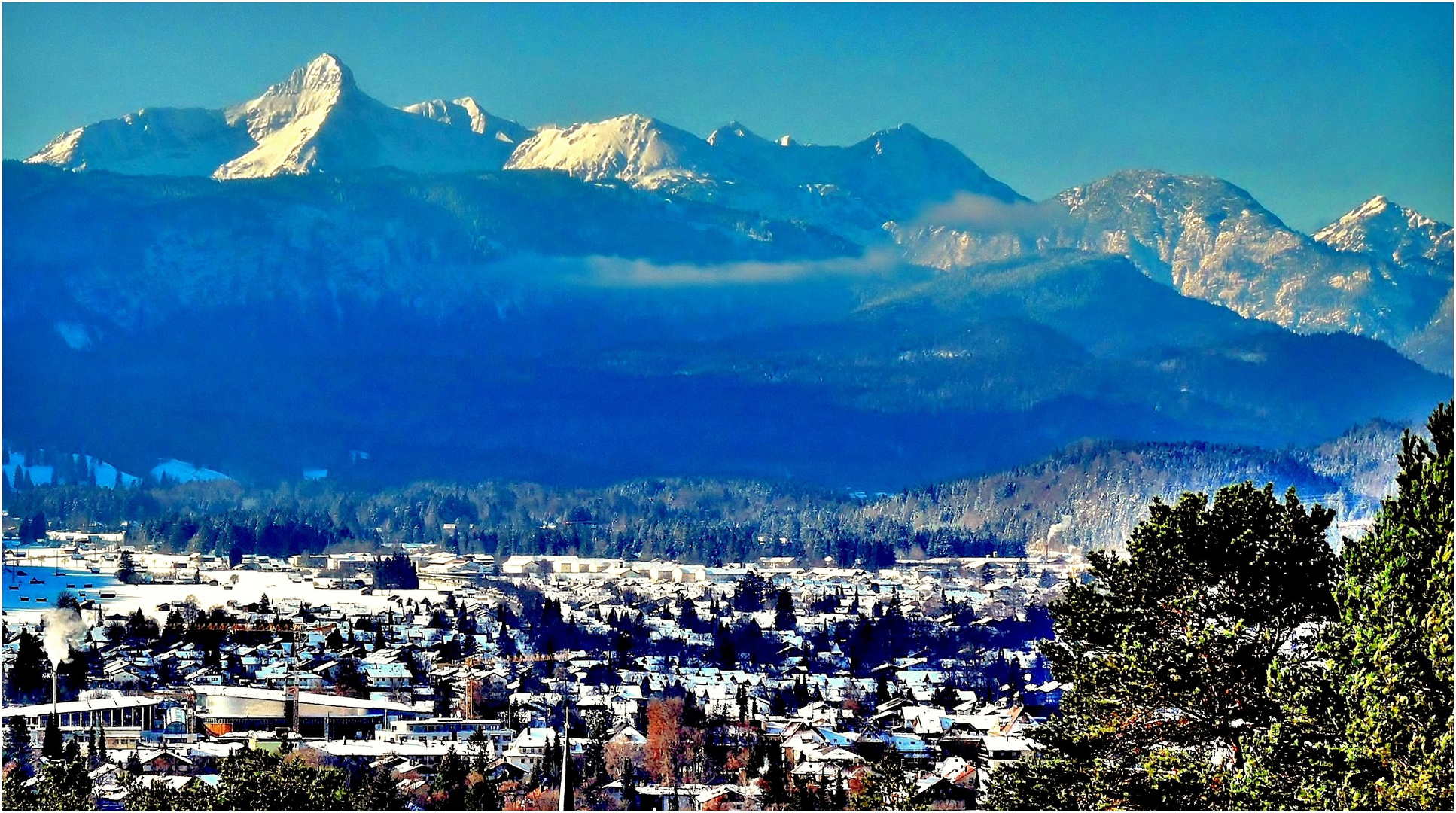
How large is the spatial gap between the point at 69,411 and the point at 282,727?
99629 millimetres

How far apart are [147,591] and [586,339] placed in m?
84.1

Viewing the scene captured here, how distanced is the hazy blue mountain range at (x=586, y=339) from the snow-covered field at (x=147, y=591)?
33.6m

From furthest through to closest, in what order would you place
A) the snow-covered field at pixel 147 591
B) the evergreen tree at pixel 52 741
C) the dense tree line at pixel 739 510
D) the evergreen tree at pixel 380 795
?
1. the dense tree line at pixel 739 510
2. the snow-covered field at pixel 147 591
3. the evergreen tree at pixel 52 741
4. the evergreen tree at pixel 380 795

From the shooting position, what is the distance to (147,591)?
83.9m

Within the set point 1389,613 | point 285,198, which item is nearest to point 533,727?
point 1389,613

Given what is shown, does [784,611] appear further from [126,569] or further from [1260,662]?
[1260,662]

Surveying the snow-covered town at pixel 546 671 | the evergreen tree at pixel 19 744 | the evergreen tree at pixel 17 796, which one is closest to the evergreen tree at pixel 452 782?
the snow-covered town at pixel 546 671

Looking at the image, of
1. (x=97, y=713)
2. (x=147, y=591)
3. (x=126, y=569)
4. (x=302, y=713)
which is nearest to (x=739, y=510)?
(x=126, y=569)

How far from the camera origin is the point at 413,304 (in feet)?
563

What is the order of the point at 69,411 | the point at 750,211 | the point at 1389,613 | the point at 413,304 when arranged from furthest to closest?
the point at 750,211, the point at 413,304, the point at 69,411, the point at 1389,613

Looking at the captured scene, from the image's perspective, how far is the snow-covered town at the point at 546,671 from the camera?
Answer: 128 ft

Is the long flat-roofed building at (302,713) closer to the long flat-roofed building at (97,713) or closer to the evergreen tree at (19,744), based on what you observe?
the long flat-roofed building at (97,713)

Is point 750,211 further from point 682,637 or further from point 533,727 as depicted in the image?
point 533,727

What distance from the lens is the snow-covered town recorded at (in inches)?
1534
